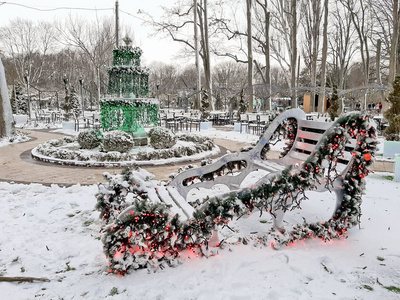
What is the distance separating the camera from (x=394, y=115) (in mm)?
10672

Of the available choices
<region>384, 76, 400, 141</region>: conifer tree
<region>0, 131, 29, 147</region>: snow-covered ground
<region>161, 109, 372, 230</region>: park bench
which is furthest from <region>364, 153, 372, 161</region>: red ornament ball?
<region>0, 131, 29, 147</region>: snow-covered ground

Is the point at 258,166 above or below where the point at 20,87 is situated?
below

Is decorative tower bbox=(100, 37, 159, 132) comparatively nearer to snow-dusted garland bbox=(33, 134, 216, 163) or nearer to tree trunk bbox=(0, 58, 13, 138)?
snow-dusted garland bbox=(33, 134, 216, 163)

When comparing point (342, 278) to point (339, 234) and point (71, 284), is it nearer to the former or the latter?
point (339, 234)

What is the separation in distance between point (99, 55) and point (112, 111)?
25357 mm

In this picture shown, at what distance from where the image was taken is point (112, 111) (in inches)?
363

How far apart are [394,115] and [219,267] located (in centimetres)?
1068

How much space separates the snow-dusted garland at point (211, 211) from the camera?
102 inches

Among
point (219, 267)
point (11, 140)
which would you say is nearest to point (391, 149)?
point (219, 267)

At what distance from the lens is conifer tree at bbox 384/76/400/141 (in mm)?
9367

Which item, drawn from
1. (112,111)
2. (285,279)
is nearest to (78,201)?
(285,279)

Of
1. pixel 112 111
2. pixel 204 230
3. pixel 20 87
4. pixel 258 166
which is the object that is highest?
pixel 20 87

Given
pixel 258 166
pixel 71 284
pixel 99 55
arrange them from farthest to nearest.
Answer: pixel 99 55
pixel 258 166
pixel 71 284

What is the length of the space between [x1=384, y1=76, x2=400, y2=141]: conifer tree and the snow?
6720mm
